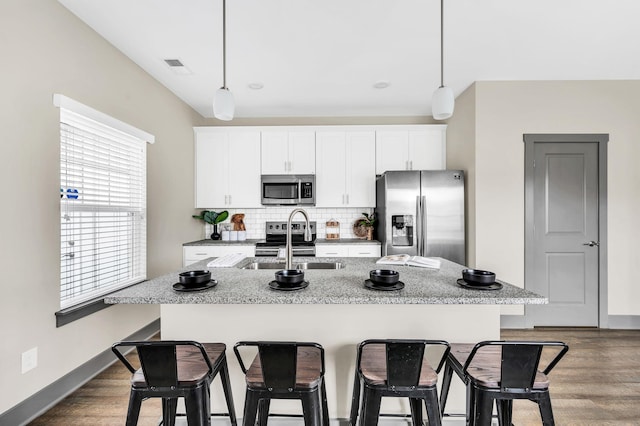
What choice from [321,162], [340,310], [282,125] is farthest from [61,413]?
[282,125]

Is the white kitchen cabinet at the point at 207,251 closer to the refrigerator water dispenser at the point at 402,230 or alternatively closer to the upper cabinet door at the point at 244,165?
the upper cabinet door at the point at 244,165

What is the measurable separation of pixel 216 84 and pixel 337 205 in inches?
83.7

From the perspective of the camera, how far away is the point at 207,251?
393 centimetres

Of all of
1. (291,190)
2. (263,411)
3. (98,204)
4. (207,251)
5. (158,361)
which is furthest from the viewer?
(291,190)

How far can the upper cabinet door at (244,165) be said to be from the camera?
430cm

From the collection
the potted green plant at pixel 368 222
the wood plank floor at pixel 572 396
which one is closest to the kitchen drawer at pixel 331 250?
the potted green plant at pixel 368 222

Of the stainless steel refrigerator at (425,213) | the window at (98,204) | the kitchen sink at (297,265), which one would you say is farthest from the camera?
the stainless steel refrigerator at (425,213)


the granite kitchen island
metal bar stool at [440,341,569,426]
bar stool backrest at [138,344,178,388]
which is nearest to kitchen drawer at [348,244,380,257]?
the granite kitchen island

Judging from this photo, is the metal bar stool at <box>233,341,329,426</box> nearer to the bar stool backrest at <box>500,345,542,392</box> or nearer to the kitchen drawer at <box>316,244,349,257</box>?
the bar stool backrest at <box>500,345,542,392</box>

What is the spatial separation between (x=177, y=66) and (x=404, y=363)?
3.23 m

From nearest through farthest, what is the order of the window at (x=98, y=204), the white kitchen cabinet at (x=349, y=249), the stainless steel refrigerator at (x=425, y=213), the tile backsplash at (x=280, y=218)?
the window at (x=98, y=204) < the stainless steel refrigerator at (x=425, y=213) < the white kitchen cabinet at (x=349, y=249) < the tile backsplash at (x=280, y=218)

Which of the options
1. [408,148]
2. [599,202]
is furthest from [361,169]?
[599,202]

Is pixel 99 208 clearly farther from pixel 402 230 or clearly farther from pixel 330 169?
pixel 402 230

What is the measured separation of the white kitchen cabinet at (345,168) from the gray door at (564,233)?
1.88m
